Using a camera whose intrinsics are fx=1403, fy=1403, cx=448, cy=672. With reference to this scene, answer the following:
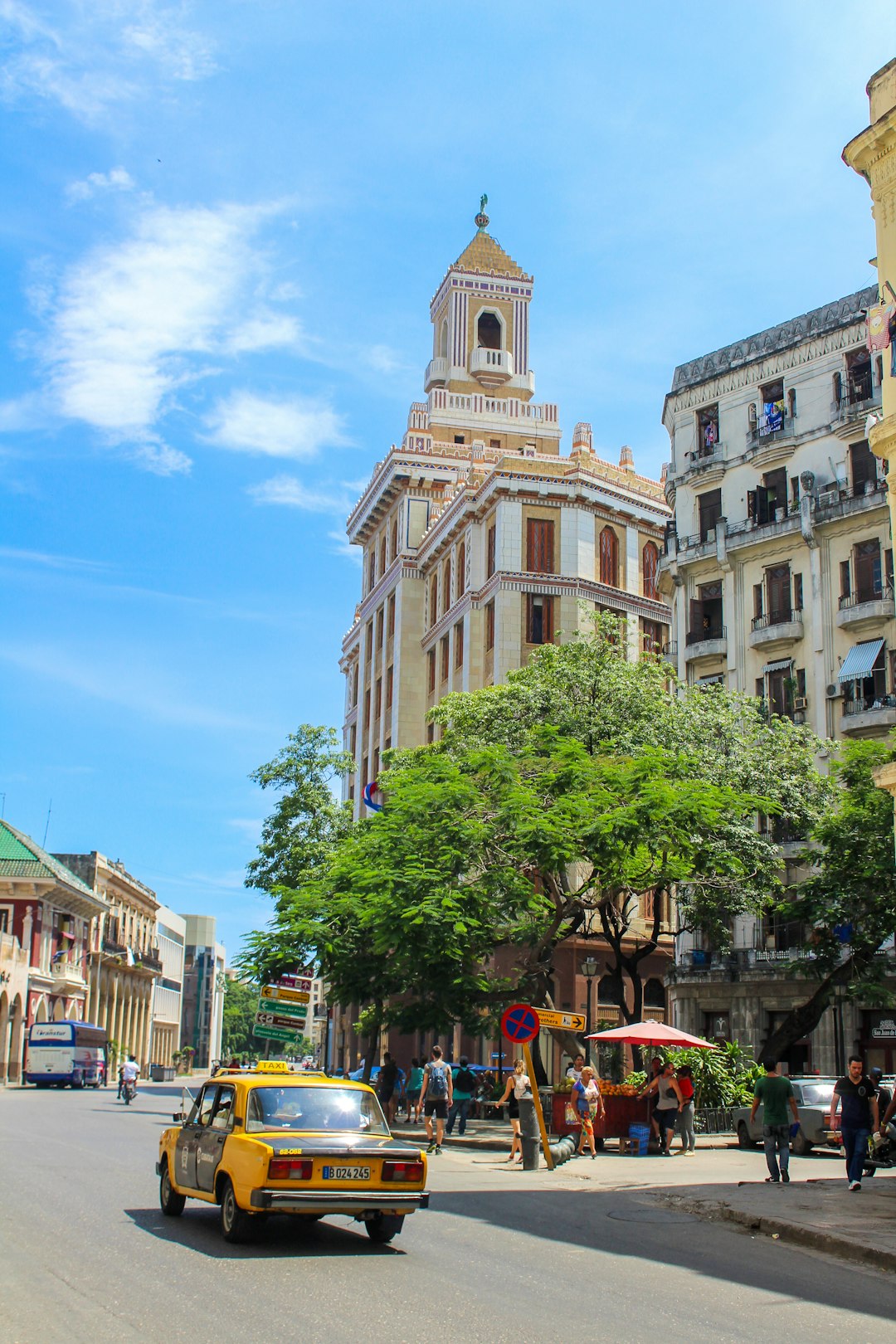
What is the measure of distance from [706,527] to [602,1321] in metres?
39.4

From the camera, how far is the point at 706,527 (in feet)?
153

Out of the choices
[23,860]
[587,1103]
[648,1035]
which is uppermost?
[23,860]

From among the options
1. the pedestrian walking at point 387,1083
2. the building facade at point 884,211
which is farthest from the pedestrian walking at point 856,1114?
the pedestrian walking at point 387,1083

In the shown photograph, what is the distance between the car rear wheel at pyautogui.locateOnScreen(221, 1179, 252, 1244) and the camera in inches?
451

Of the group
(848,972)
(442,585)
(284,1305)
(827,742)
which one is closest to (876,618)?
(827,742)

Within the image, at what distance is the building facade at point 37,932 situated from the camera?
222 feet

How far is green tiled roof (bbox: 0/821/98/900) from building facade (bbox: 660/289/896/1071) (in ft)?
125

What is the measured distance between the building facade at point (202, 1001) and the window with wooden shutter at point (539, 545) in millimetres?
127467

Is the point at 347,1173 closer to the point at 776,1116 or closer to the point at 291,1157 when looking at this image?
the point at 291,1157

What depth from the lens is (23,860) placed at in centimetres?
7075

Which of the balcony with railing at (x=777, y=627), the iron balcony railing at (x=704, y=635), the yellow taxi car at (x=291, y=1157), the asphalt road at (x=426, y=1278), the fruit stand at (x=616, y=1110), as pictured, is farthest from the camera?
the iron balcony railing at (x=704, y=635)

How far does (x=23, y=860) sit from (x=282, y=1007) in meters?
40.4

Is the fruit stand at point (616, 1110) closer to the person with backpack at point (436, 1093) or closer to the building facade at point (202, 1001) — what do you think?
the person with backpack at point (436, 1093)

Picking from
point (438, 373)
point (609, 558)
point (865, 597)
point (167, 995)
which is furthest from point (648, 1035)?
point (167, 995)
